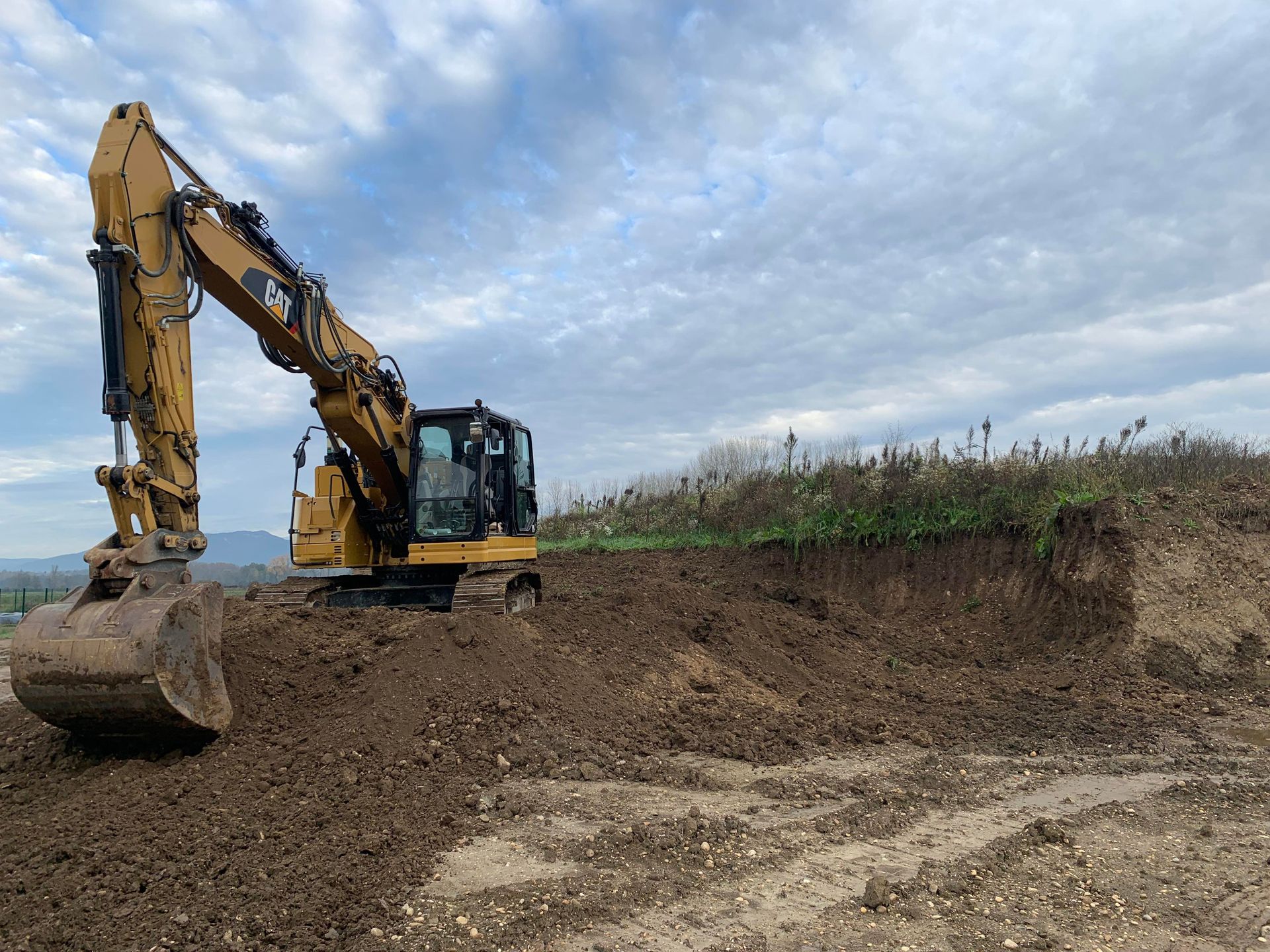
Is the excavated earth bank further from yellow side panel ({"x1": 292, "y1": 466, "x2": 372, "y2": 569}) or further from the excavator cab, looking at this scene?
yellow side panel ({"x1": 292, "y1": 466, "x2": 372, "y2": 569})

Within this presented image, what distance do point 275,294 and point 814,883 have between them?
650cm

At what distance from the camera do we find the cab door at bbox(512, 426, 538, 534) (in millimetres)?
10211

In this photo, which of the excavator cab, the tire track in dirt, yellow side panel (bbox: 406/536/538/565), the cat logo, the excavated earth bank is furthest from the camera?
the excavator cab

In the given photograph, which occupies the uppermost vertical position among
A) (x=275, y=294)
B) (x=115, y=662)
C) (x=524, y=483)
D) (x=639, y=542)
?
(x=275, y=294)

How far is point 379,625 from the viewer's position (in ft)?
25.0

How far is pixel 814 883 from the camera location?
12.7 feet

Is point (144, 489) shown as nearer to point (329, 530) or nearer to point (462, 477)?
point (462, 477)

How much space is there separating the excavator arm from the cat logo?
0.65ft

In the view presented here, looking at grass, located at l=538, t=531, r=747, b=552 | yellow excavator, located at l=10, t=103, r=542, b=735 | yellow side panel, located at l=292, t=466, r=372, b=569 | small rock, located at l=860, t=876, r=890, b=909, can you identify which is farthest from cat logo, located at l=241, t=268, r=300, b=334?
grass, located at l=538, t=531, r=747, b=552

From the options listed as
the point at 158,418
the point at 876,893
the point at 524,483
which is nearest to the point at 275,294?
the point at 158,418

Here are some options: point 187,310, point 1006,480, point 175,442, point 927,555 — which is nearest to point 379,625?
point 175,442

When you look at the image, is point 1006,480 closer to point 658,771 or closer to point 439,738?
point 658,771

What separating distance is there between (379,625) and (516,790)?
2.89m

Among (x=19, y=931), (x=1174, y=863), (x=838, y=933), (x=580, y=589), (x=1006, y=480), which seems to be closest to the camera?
(x=838, y=933)
